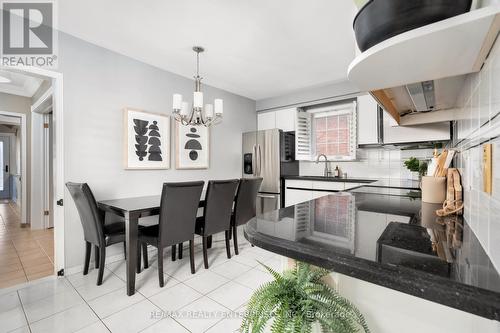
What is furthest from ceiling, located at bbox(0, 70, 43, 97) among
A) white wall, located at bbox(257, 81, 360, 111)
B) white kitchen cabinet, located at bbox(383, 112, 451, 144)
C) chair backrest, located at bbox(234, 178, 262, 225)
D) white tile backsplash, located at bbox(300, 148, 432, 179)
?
white tile backsplash, located at bbox(300, 148, 432, 179)

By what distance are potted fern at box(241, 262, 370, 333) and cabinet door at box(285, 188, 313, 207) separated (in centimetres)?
308

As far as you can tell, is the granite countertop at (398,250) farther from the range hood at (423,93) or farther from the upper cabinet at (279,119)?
the upper cabinet at (279,119)

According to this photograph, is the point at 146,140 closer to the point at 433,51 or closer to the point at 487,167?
the point at 433,51

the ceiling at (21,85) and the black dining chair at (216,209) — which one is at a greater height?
the ceiling at (21,85)

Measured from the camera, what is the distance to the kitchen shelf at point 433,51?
0.53 m

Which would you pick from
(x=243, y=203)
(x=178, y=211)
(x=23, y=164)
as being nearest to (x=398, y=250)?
(x=178, y=211)

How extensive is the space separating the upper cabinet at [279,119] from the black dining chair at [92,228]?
3091 mm

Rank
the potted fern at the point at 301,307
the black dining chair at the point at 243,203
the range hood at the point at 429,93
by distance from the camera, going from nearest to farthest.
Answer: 1. the potted fern at the point at 301,307
2. the range hood at the point at 429,93
3. the black dining chair at the point at 243,203

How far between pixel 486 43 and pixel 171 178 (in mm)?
3279

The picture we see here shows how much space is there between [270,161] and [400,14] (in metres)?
3.50

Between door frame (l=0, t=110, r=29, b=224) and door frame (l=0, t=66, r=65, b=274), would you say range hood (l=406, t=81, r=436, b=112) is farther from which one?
door frame (l=0, t=110, r=29, b=224)

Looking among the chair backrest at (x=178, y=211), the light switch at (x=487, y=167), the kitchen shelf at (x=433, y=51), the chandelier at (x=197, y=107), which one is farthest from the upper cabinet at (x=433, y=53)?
the chandelier at (x=197, y=107)

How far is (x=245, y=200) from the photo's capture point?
10.2 ft

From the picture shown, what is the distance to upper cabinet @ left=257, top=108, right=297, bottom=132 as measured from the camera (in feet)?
13.9
